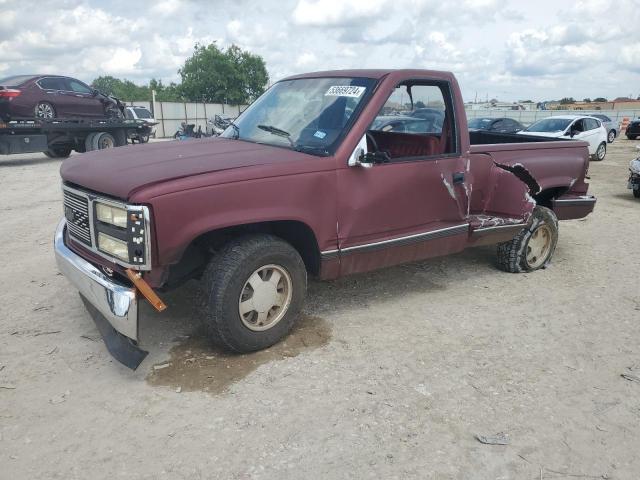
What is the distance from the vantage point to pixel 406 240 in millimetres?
4242

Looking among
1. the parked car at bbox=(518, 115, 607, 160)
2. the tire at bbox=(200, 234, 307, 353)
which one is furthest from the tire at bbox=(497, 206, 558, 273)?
the parked car at bbox=(518, 115, 607, 160)

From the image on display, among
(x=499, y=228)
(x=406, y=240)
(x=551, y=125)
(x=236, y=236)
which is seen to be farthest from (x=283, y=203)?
(x=551, y=125)

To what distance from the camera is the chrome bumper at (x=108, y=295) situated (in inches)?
121

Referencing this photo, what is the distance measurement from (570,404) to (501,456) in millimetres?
752

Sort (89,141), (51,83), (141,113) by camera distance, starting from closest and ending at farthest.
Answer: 1. (51,83)
2. (89,141)
3. (141,113)

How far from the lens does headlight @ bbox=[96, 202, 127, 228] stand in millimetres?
3078

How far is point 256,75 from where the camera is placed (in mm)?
66062

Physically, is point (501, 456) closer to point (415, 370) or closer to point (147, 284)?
point (415, 370)

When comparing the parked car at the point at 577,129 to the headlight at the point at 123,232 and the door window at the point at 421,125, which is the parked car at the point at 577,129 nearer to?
the door window at the point at 421,125

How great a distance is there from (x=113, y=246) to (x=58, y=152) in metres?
14.8

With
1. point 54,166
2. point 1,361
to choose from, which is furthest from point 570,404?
point 54,166

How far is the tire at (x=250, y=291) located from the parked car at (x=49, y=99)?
12.7 meters

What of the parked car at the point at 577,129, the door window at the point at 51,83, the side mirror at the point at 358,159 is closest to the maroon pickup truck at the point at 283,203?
the side mirror at the point at 358,159

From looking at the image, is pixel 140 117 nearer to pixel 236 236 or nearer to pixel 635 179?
pixel 635 179
